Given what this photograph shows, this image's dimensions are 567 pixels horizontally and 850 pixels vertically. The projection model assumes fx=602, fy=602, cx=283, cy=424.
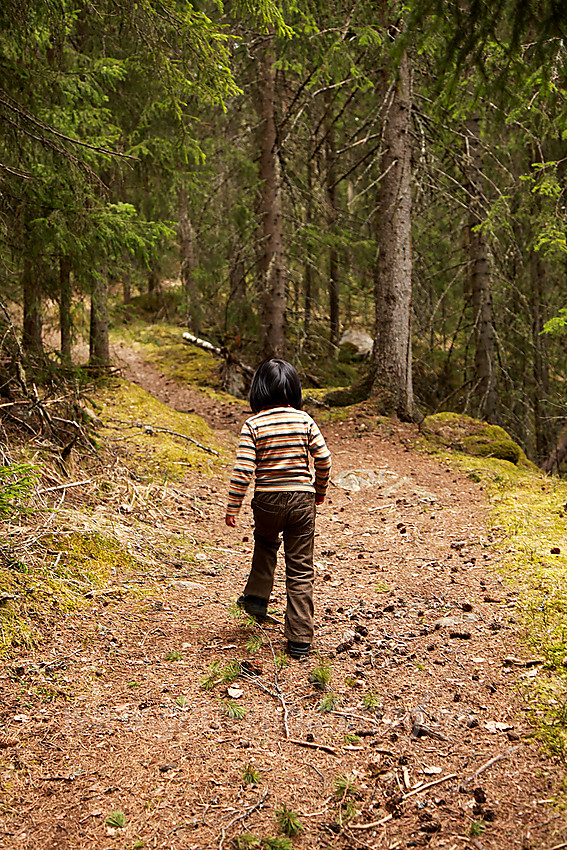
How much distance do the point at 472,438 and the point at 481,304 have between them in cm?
274

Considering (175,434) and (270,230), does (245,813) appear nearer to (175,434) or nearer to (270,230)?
(175,434)

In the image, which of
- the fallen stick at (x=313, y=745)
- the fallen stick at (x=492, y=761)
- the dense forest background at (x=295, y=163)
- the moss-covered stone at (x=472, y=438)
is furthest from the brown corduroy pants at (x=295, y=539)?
the moss-covered stone at (x=472, y=438)

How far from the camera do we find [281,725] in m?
2.99

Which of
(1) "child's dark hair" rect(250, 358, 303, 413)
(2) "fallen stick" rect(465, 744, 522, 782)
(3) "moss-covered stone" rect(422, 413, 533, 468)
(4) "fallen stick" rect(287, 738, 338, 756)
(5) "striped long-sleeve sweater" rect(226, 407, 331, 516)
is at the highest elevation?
(1) "child's dark hair" rect(250, 358, 303, 413)

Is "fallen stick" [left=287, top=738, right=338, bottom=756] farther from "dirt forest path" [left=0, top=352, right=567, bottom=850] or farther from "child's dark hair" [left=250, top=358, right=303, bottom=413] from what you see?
"child's dark hair" [left=250, top=358, right=303, bottom=413]

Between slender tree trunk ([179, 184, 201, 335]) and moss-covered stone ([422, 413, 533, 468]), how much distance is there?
10.4 m

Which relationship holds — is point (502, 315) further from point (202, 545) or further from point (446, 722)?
point (446, 722)

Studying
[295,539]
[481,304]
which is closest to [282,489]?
[295,539]

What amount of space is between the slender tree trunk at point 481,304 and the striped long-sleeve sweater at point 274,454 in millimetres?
7810

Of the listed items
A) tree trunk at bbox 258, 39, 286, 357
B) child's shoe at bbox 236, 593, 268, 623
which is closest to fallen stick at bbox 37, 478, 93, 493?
child's shoe at bbox 236, 593, 268, 623

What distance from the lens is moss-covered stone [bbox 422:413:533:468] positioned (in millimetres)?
9234

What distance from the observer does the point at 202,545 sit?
18.7 feet

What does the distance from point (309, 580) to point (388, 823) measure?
163 centimetres

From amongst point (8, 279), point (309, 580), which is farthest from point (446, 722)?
point (8, 279)
